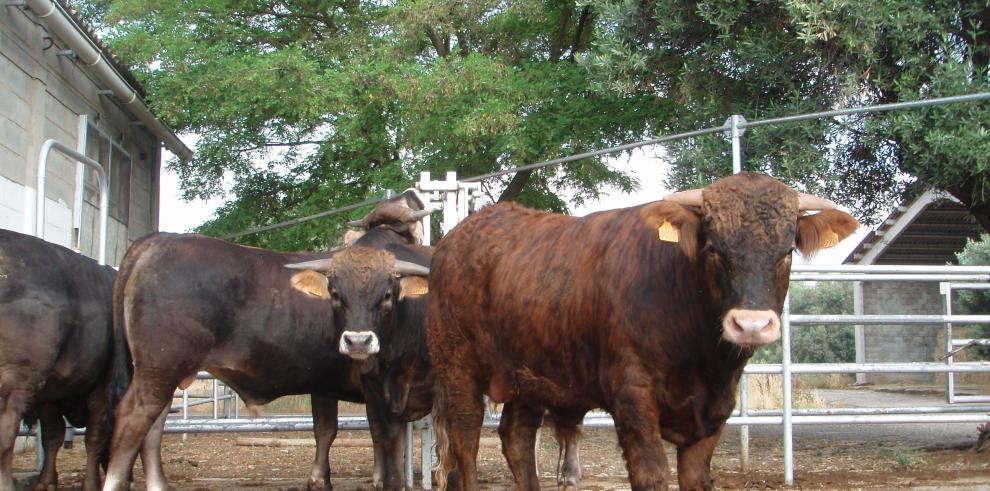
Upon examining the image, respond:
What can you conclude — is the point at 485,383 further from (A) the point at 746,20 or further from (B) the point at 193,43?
(B) the point at 193,43

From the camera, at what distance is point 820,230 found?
4426 millimetres

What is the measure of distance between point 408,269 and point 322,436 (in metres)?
1.52

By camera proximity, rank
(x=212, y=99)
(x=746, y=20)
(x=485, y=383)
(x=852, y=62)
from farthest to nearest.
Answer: (x=212, y=99)
(x=746, y=20)
(x=852, y=62)
(x=485, y=383)

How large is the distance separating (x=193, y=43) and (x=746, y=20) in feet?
24.9

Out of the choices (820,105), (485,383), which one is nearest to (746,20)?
(820,105)

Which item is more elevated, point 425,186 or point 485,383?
point 425,186

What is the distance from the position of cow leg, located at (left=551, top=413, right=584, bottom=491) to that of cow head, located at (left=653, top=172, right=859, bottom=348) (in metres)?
1.95

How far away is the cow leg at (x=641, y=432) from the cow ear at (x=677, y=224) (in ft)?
2.10

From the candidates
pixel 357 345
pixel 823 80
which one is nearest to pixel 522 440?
pixel 357 345

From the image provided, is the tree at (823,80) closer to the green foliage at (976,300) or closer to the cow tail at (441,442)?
the cow tail at (441,442)

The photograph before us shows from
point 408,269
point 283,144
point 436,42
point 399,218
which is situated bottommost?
point 408,269

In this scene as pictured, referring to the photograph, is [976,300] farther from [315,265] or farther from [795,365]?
[315,265]

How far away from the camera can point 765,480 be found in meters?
7.20

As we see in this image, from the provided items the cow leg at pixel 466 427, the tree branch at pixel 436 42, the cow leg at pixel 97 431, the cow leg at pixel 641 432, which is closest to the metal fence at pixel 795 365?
the cow leg at pixel 97 431
